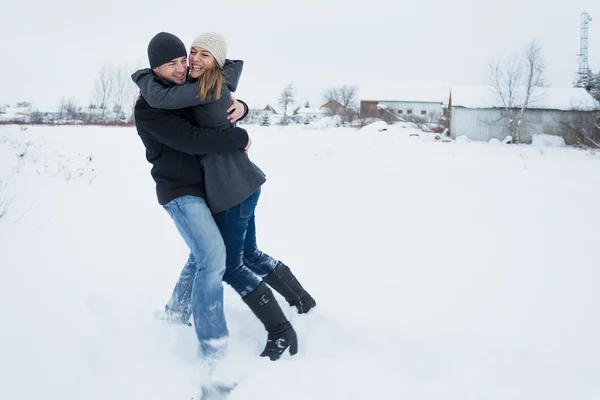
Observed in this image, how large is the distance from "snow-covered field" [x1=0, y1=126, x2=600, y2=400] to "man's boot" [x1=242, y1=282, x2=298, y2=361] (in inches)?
3.6

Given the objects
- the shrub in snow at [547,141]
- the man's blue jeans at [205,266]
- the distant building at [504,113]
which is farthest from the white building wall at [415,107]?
the man's blue jeans at [205,266]

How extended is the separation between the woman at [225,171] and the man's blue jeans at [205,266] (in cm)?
9

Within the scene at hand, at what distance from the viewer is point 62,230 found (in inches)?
140

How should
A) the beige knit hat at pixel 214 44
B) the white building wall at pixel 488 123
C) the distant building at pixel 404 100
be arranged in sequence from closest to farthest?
1. the beige knit hat at pixel 214 44
2. the white building wall at pixel 488 123
3. the distant building at pixel 404 100

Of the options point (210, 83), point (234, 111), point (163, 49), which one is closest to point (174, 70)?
point (163, 49)

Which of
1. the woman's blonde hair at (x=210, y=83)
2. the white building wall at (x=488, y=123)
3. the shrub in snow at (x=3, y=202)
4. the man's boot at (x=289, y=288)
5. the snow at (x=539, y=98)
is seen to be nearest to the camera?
the woman's blonde hair at (x=210, y=83)

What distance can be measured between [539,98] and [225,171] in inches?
1258

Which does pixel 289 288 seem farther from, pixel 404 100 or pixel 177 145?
pixel 404 100

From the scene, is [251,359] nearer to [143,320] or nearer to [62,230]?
[143,320]

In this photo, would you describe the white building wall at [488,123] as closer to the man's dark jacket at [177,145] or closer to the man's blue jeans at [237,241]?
the man's blue jeans at [237,241]

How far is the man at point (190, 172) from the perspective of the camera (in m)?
1.91

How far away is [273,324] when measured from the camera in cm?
216

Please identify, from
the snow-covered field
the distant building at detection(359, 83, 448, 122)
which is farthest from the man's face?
the distant building at detection(359, 83, 448, 122)

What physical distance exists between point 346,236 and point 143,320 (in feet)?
7.01
